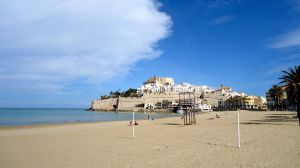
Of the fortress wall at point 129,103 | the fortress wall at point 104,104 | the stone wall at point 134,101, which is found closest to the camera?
the fortress wall at point 129,103

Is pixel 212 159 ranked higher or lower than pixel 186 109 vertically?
lower

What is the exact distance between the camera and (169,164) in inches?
369

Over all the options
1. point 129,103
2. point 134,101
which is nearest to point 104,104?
point 129,103

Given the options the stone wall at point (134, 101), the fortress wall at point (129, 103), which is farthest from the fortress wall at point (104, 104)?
the fortress wall at point (129, 103)

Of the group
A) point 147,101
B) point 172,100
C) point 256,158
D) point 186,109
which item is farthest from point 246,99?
point 256,158

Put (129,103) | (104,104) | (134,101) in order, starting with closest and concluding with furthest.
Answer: (129,103), (134,101), (104,104)

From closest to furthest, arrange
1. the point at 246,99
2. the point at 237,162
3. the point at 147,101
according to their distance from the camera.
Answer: the point at 237,162
the point at 246,99
the point at 147,101

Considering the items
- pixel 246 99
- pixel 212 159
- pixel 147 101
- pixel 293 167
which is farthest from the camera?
pixel 147 101

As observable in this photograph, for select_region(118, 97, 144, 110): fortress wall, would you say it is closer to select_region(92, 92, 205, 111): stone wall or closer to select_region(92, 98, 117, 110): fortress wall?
select_region(92, 92, 205, 111): stone wall

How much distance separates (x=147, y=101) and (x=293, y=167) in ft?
442

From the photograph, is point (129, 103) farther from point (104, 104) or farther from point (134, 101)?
point (104, 104)

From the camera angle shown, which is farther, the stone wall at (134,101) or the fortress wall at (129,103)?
the stone wall at (134,101)

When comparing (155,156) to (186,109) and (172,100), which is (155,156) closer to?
(186,109)

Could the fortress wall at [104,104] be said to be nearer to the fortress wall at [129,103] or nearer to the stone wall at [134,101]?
the stone wall at [134,101]
